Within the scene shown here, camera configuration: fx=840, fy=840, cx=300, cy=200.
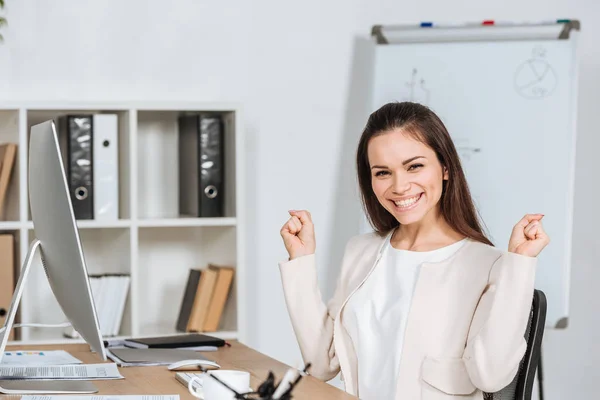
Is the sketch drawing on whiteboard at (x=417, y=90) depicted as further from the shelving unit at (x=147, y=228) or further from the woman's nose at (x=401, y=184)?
the woman's nose at (x=401, y=184)

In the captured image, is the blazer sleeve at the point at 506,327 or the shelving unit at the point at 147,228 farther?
the shelving unit at the point at 147,228

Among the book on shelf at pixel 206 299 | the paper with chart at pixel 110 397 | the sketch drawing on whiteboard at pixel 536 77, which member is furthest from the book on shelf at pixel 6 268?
the sketch drawing on whiteboard at pixel 536 77

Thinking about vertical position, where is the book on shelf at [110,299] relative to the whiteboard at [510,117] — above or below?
below

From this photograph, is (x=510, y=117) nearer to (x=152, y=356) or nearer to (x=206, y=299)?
(x=206, y=299)

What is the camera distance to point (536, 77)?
309cm

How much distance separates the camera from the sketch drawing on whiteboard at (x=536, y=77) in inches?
121

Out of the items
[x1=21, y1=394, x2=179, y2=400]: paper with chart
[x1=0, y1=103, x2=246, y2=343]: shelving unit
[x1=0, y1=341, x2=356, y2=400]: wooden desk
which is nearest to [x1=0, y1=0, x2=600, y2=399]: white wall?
[x1=0, y1=103, x2=246, y2=343]: shelving unit

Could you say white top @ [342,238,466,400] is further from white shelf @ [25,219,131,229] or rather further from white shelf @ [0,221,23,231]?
white shelf @ [0,221,23,231]

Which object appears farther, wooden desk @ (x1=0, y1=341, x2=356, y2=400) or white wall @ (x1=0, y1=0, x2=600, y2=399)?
white wall @ (x1=0, y1=0, x2=600, y2=399)

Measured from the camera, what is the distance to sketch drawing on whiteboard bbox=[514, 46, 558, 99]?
3.08 m

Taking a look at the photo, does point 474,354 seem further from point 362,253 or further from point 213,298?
point 213,298

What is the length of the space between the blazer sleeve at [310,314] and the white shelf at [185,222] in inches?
42.8

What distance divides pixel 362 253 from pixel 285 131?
1389 millimetres

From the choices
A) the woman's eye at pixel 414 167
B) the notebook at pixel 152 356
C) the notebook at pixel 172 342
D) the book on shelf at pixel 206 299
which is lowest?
the book on shelf at pixel 206 299
